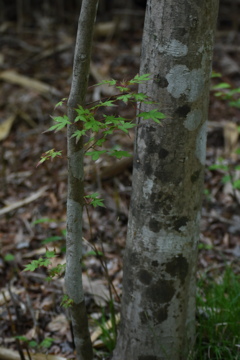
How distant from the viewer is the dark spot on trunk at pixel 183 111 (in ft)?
6.46

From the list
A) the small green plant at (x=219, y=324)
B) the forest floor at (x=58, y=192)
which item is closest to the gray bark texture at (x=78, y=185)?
the forest floor at (x=58, y=192)

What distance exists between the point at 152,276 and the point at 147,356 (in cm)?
48

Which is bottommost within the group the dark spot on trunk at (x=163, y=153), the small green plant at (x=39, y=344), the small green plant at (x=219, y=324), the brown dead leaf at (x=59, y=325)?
the brown dead leaf at (x=59, y=325)

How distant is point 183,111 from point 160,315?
1032mm

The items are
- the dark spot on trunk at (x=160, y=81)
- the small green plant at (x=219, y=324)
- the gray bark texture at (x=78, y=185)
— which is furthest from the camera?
the small green plant at (x=219, y=324)

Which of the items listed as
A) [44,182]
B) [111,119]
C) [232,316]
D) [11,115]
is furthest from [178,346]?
[11,115]

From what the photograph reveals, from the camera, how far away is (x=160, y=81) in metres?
1.95

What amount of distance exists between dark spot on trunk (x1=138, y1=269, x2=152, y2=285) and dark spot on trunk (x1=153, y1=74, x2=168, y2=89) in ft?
2.96

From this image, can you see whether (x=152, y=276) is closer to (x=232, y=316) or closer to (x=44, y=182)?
(x=232, y=316)

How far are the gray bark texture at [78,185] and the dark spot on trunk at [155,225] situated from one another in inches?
13.3

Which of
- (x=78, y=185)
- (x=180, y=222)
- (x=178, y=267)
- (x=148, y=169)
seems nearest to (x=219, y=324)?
(x=178, y=267)

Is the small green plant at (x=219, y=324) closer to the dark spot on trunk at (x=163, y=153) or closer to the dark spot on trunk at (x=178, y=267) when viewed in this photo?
the dark spot on trunk at (x=178, y=267)

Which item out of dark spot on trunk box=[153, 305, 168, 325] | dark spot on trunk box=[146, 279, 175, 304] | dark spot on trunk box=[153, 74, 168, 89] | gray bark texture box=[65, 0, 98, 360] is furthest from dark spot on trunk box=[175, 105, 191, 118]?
dark spot on trunk box=[153, 305, 168, 325]

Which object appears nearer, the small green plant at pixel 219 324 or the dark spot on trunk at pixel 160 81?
the dark spot on trunk at pixel 160 81
